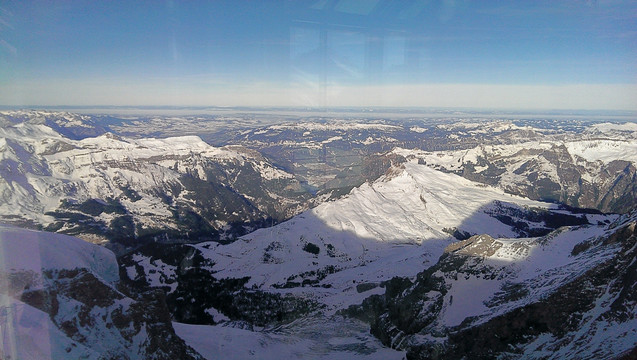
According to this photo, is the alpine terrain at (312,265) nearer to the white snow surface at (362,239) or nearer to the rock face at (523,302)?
the rock face at (523,302)

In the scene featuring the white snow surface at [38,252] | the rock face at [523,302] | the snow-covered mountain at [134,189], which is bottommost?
the snow-covered mountain at [134,189]

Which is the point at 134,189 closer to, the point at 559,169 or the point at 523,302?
the point at 523,302

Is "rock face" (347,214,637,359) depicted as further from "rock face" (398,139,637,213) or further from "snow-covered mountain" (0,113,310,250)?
"rock face" (398,139,637,213)

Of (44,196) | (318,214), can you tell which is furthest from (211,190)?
(318,214)

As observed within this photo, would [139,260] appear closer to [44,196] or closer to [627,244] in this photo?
[627,244]

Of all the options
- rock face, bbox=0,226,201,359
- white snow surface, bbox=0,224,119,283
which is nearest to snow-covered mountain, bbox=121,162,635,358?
rock face, bbox=0,226,201,359

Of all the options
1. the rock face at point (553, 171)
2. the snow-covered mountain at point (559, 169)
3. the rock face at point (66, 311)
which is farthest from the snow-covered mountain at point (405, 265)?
the snow-covered mountain at point (559, 169)
